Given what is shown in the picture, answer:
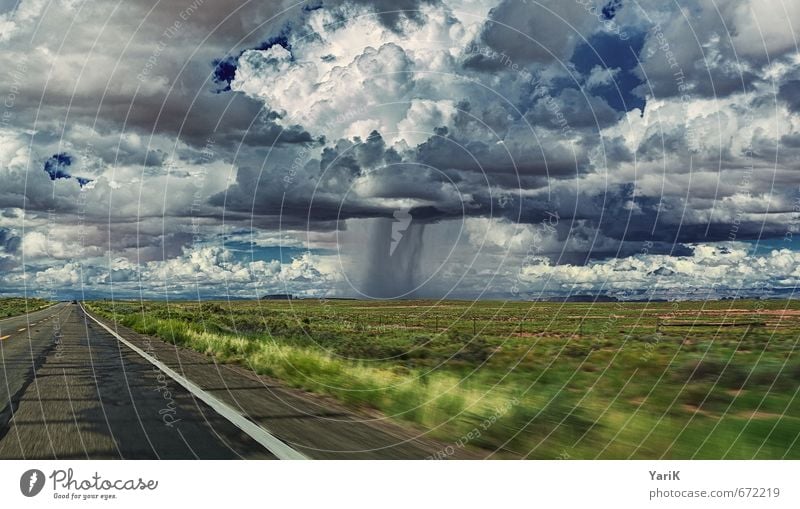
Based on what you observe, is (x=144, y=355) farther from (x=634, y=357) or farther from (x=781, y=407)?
(x=781, y=407)

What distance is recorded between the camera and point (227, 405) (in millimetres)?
9812

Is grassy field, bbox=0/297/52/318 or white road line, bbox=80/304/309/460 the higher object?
white road line, bbox=80/304/309/460

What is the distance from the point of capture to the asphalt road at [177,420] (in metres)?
7.08

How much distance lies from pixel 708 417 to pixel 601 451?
197cm
